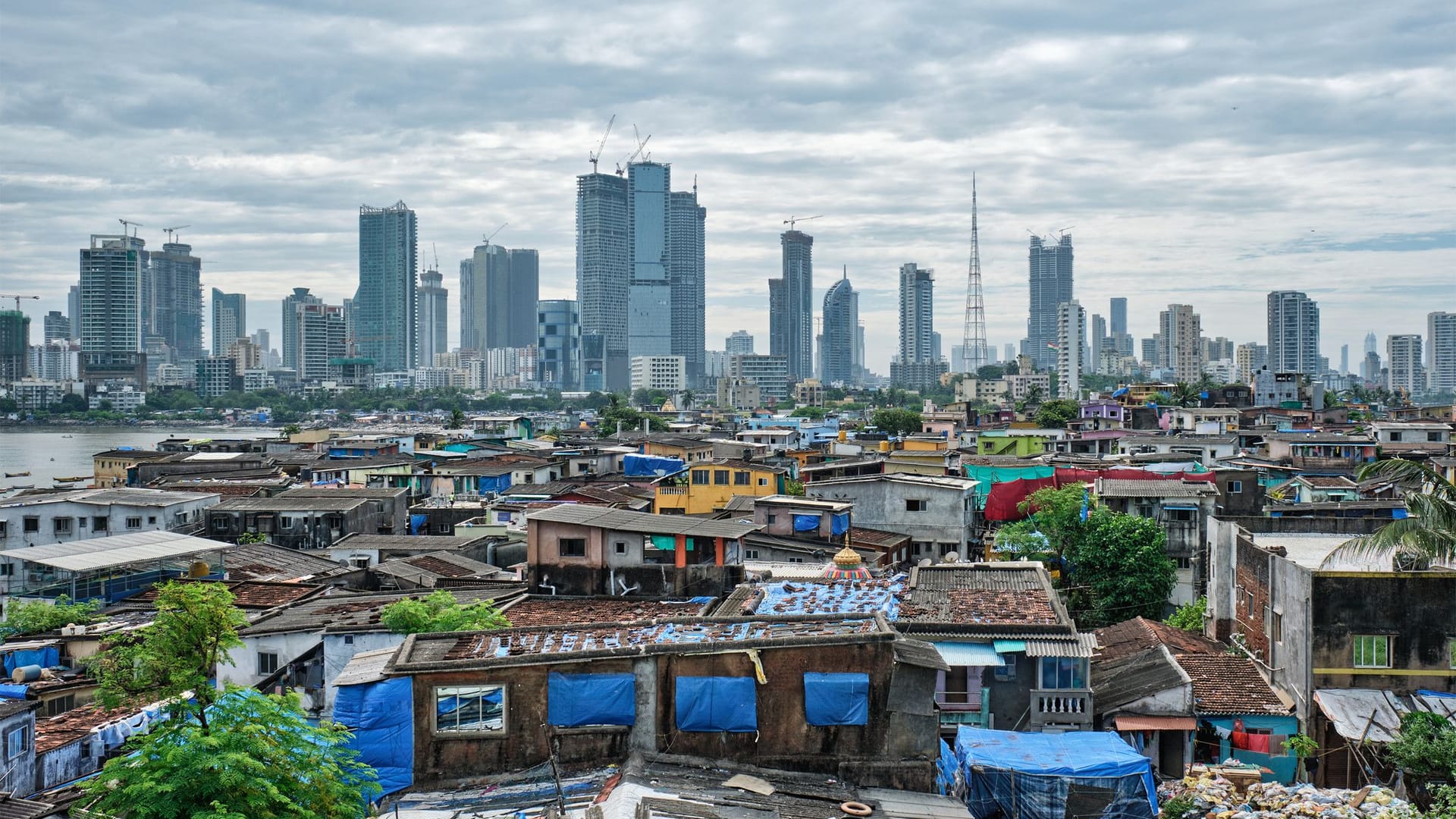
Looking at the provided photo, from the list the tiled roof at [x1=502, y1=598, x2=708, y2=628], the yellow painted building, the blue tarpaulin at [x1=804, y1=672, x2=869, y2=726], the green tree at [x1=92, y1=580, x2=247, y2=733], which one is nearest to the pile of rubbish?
the blue tarpaulin at [x1=804, y1=672, x2=869, y2=726]

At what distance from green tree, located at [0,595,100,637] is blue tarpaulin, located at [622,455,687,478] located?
2540cm

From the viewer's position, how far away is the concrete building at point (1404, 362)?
189 m

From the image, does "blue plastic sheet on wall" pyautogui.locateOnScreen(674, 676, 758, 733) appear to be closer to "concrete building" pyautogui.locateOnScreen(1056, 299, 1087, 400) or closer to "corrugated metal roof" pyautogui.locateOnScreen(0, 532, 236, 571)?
"corrugated metal roof" pyautogui.locateOnScreen(0, 532, 236, 571)

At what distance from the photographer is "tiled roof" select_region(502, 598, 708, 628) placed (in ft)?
53.8

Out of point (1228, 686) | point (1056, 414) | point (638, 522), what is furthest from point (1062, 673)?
point (1056, 414)

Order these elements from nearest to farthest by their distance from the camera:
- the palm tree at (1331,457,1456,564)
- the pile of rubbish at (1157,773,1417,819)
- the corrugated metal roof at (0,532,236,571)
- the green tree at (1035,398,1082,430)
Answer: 1. the pile of rubbish at (1157,773,1417,819)
2. the palm tree at (1331,457,1456,564)
3. the corrugated metal roof at (0,532,236,571)
4. the green tree at (1035,398,1082,430)

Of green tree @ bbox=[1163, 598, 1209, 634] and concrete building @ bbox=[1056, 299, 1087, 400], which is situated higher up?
concrete building @ bbox=[1056, 299, 1087, 400]

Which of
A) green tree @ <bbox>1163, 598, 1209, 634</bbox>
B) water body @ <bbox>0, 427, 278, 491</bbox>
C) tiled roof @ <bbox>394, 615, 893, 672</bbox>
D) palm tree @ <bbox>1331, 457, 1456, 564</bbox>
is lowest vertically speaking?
water body @ <bbox>0, 427, 278, 491</bbox>

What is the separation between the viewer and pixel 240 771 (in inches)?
372

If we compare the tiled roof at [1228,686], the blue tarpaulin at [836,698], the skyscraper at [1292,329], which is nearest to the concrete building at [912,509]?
the tiled roof at [1228,686]

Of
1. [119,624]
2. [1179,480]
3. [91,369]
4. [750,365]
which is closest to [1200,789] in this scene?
[119,624]

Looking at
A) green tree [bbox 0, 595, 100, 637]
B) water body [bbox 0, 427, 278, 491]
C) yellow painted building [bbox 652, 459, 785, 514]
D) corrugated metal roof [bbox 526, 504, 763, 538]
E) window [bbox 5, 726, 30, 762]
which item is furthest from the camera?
water body [bbox 0, 427, 278, 491]

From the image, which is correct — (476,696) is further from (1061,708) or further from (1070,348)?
(1070,348)

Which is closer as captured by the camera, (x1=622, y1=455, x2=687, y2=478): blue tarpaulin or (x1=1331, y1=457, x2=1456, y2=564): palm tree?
(x1=1331, y1=457, x2=1456, y2=564): palm tree
